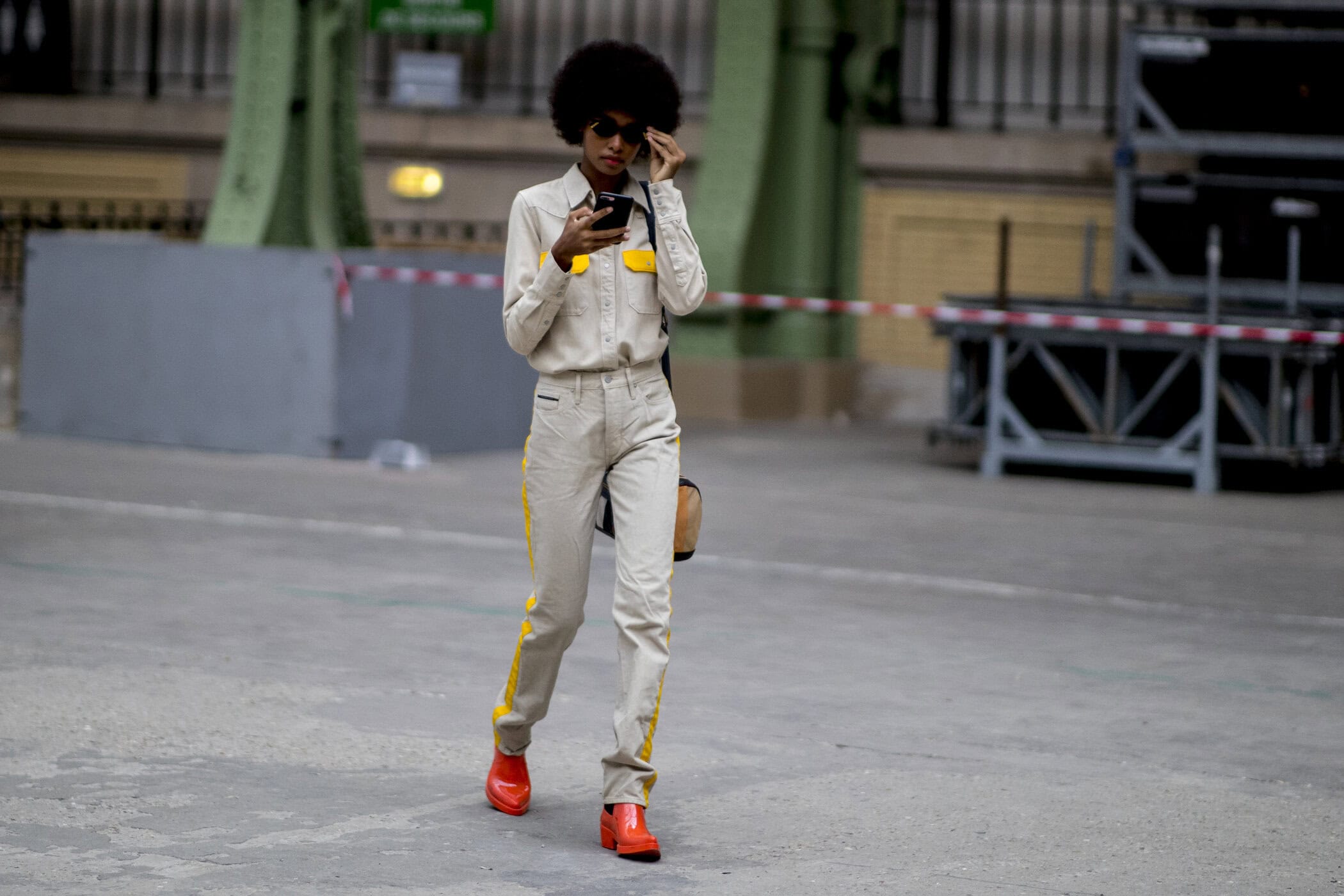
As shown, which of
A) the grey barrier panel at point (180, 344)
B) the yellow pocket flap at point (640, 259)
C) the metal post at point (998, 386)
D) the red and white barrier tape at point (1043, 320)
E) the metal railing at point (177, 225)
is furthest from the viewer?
the metal railing at point (177, 225)

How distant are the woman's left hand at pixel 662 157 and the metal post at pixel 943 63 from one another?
49.1ft

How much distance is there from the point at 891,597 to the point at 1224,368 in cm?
600

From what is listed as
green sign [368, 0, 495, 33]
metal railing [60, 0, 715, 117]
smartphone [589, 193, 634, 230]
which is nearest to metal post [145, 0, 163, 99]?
metal railing [60, 0, 715, 117]

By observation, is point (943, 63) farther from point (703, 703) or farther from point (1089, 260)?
point (703, 703)

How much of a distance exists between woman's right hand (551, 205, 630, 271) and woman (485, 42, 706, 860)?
0.22 feet

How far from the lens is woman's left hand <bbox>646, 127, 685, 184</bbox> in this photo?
5312 mm

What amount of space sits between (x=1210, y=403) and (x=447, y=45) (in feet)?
33.7

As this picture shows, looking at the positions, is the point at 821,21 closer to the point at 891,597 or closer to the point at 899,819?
the point at 891,597

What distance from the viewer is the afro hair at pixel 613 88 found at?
5.35m

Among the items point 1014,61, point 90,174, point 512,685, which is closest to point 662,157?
point 512,685

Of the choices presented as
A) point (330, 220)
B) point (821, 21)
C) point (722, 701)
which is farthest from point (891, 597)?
point (821, 21)

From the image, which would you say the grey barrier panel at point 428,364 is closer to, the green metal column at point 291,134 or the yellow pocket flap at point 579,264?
the green metal column at point 291,134

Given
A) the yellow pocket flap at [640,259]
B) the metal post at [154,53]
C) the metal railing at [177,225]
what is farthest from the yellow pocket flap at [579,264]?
the metal post at [154,53]

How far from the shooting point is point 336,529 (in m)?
11.1
